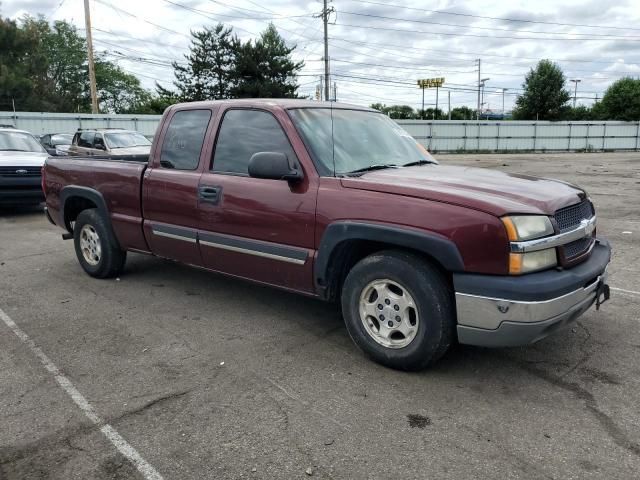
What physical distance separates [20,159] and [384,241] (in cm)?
959

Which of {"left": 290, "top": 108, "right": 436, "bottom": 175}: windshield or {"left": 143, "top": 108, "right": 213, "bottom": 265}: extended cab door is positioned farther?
{"left": 143, "top": 108, "right": 213, "bottom": 265}: extended cab door

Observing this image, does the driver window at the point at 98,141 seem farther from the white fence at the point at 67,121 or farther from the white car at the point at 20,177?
the white fence at the point at 67,121

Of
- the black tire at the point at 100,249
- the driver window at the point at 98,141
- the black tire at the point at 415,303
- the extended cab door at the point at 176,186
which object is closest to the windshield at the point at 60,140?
the driver window at the point at 98,141

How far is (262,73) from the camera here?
45781mm

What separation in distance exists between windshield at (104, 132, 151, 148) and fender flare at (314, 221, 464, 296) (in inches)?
475

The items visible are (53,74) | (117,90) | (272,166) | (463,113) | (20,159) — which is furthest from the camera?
(463,113)

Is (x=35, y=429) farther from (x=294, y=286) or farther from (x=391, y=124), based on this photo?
(x=391, y=124)

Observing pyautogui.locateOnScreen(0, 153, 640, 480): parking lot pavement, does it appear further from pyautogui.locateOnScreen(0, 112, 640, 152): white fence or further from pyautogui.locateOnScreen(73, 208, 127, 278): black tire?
pyautogui.locateOnScreen(0, 112, 640, 152): white fence

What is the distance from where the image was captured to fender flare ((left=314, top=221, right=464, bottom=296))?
322 centimetres

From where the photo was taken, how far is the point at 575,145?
42344 mm

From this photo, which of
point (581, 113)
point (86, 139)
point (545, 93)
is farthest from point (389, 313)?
point (581, 113)

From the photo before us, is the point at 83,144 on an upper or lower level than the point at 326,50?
lower

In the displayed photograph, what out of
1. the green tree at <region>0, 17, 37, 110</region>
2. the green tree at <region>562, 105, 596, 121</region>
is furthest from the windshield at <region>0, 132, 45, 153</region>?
the green tree at <region>562, 105, 596, 121</region>

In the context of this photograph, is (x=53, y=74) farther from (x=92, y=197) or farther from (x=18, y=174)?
(x=92, y=197)
